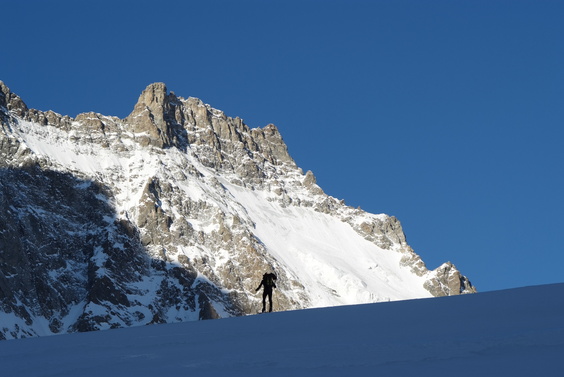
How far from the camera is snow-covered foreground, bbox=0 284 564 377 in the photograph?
52.1ft

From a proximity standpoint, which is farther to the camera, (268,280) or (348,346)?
(268,280)

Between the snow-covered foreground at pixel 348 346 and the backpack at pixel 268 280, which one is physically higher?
the backpack at pixel 268 280

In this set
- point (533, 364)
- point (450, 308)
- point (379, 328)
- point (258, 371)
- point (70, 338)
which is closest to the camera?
point (533, 364)

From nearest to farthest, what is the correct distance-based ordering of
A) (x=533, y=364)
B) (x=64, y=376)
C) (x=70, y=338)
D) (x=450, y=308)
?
(x=533, y=364), (x=64, y=376), (x=450, y=308), (x=70, y=338)

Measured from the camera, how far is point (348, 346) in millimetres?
18859

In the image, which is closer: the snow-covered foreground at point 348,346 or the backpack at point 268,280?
the snow-covered foreground at point 348,346

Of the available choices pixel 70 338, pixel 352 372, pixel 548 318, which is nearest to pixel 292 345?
pixel 352 372

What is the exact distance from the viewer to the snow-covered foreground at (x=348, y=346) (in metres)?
15.9

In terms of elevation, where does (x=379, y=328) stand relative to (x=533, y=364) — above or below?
above

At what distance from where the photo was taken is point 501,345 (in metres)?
17.2

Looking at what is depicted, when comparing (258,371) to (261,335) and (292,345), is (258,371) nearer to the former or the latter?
(292,345)

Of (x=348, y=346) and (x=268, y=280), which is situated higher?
(x=268, y=280)

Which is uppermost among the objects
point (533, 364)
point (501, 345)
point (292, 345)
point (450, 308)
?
point (450, 308)

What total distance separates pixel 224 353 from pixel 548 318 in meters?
7.18
